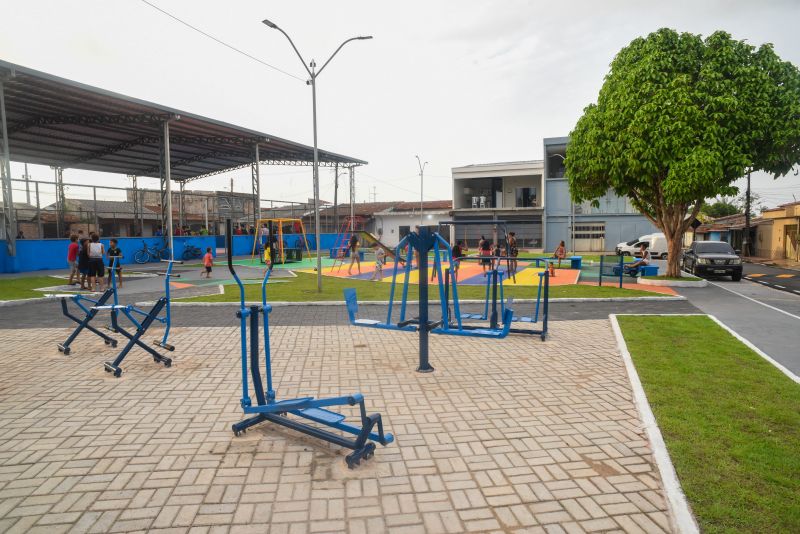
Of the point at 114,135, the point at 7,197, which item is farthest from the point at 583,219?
the point at 7,197

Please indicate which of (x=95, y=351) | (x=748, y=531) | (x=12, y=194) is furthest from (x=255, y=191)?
(x=748, y=531)

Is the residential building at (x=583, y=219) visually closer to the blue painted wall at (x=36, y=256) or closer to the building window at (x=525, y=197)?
the building window at (x=525, y=197)

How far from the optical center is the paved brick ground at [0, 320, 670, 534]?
339 centimetres

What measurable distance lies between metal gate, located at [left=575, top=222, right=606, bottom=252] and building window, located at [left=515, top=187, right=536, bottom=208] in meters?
6.12

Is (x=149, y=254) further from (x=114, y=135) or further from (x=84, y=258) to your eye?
(x=84, y=258)

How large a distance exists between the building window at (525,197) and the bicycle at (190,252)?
3110 centimetres

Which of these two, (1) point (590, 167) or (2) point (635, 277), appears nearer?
(1) point (590, 167)

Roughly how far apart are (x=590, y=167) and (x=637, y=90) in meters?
2.91

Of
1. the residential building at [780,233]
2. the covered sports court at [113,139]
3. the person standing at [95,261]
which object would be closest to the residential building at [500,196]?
the covered sports court at [113,139]

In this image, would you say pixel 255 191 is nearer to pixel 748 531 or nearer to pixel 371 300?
pixel 371 300

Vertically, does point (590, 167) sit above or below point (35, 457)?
above

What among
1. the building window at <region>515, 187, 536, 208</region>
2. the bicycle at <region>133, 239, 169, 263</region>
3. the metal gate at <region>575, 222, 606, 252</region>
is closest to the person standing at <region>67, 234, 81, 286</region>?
the bicycle at <region>133, 239, 169, 263</region>

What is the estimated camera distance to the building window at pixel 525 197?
48625 millimetres

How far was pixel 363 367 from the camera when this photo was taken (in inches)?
278
